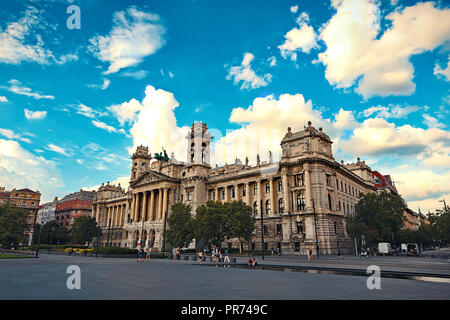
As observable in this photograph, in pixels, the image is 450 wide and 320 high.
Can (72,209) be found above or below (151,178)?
below

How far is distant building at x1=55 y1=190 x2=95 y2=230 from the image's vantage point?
132 m

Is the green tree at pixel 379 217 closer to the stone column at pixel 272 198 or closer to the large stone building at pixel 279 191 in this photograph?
the large stone building at pixel 279 191

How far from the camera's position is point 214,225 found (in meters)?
A: 50.8

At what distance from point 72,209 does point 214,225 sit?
346 feet

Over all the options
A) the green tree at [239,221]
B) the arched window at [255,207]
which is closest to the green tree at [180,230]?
the green tree at [239,221]

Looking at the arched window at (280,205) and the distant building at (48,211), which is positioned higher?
the distant building at (48,211)

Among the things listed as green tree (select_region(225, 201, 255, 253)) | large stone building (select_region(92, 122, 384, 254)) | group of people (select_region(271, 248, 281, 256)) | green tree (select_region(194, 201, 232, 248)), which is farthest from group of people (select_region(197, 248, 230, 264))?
group of people (select_region(271, 248, 281, 256))

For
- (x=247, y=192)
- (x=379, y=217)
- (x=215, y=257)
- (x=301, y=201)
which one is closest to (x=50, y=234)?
(x=247, y=192)

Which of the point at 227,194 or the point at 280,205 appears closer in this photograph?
the point at 280,205

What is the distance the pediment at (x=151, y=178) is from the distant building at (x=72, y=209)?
2178 inches

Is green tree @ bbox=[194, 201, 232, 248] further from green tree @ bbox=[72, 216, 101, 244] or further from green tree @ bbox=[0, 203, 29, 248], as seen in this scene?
green tree @ bbox=[72, 216, 101, 244]

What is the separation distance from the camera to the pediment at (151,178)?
8194 centimetres

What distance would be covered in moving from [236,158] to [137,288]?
90359 millimetres

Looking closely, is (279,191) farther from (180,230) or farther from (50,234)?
(50,234)
